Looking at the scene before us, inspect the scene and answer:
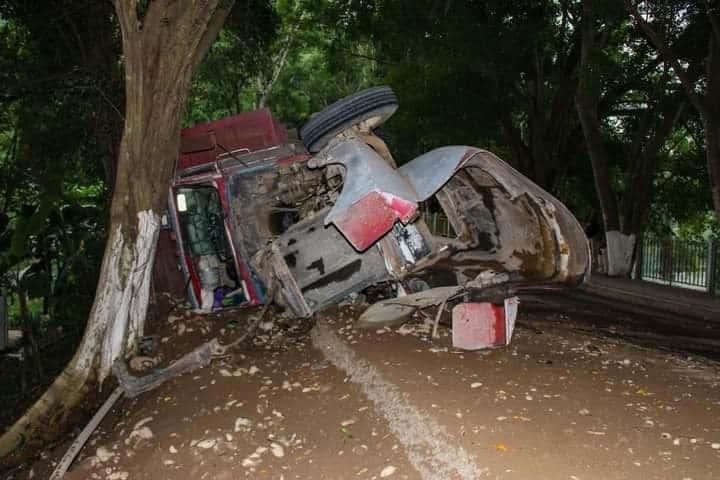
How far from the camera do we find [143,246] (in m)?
5.60

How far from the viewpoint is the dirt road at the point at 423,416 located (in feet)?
11.0

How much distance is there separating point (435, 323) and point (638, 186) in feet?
32.2

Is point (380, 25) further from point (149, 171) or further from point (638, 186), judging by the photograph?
point (149, 171)

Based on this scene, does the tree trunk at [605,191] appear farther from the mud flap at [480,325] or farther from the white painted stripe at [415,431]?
the white painted stripe at [415,431]

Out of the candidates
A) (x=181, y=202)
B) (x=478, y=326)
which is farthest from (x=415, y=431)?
(x=181, y=202)

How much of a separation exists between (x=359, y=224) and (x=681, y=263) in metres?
11.1

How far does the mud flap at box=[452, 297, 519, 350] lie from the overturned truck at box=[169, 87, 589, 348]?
1 cm

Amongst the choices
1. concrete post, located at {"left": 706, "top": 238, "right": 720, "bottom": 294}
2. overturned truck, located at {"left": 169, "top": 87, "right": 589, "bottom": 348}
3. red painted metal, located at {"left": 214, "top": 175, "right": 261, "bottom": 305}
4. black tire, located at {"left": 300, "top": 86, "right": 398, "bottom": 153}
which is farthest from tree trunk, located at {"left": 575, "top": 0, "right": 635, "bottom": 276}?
red painted metal, located at {"left": 214, "top": 175, "right": 261, "bottom": 305}

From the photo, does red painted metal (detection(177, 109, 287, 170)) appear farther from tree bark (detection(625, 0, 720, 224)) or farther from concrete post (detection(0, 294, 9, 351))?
tree bark (detection(625, 0, 720, 224))

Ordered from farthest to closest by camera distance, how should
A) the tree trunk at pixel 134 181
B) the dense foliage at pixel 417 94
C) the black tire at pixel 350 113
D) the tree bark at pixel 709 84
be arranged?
the tree bark at pixel 709 84
the dense foliage at pixel 417 94
the black tire at pixel 350 113
the tree trunk at pixel 134 181

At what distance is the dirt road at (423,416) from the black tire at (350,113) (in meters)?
2.00

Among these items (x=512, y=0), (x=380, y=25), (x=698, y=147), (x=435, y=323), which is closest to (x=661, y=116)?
(x=698, y=147)

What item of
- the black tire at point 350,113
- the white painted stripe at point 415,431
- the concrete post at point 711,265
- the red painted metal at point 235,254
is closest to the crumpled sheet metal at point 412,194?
the black tire at point 350,113

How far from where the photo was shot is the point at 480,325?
17.4 ft
